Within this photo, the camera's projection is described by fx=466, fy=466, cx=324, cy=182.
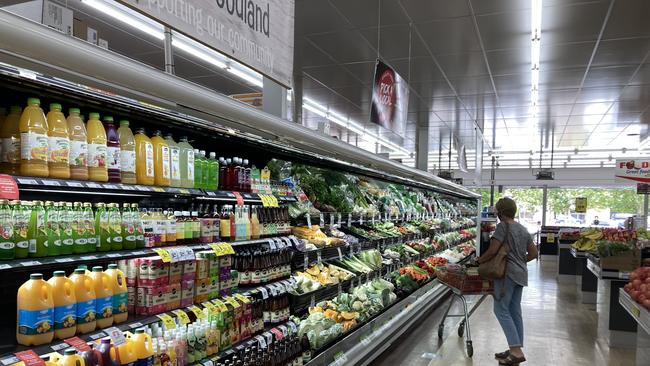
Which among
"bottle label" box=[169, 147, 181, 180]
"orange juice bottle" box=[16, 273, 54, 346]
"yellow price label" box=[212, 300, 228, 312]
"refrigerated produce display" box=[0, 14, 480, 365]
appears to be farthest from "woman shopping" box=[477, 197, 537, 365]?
"orange juice bottle" box=[16, 273, 54, 346]

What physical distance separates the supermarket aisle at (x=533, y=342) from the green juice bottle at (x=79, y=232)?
11.0 ft

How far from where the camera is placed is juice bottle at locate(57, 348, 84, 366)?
1.69 meters

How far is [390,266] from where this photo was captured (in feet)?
18.9

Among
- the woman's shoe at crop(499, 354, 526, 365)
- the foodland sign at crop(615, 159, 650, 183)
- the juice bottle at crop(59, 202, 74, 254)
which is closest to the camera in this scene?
the juice bottle at crop(59, 202, 74, 254)

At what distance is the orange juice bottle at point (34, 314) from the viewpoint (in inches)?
67.8

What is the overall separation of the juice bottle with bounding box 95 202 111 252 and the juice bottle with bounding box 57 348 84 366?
0.49m

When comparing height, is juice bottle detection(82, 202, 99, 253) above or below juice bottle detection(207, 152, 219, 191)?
below

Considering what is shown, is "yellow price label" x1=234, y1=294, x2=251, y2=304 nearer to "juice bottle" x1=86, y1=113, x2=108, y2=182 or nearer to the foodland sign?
"juice bottle" x1=86, y1=113, x2=108, y2=182

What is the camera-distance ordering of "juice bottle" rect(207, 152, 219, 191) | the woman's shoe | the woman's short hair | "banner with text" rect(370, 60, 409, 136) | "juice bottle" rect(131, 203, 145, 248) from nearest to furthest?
"juice bottle" rect(131, 203, 145, 248)
"juice bottle" rect(207, 152, 219, 191)
"banner with text" rect(370, 60, 409, 136)
the woman's shoe
the woman's short hair

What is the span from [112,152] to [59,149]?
0.86 feet

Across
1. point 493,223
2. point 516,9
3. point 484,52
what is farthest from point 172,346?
point 493,223

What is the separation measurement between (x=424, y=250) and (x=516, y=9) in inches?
148

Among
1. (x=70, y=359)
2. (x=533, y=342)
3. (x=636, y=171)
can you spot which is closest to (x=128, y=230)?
(x=70, y=359)

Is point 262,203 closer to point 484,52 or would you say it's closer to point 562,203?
point 484,52
